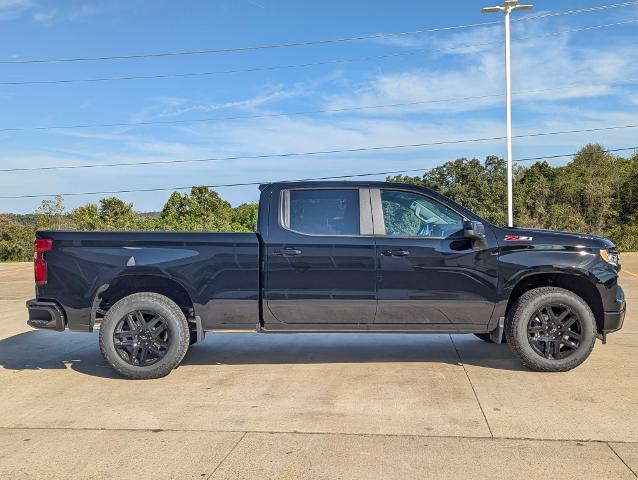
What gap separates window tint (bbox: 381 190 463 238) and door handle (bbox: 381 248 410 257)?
19 centimetres

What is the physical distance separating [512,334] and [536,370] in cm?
46

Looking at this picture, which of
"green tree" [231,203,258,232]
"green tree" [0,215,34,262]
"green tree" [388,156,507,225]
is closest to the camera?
"green tree" [231,203,258,232]

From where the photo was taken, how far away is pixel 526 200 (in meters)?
47.3

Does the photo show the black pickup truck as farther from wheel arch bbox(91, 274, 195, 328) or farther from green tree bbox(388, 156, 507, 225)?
green tree bbox(388, 156, 507, 225)

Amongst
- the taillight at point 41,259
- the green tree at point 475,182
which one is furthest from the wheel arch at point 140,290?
the green tree at point 475,182

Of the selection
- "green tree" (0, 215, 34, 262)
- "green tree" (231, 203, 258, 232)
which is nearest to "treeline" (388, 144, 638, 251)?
"green tree" (231, 203, 258, 232)

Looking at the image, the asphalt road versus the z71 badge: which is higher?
the z71 badge

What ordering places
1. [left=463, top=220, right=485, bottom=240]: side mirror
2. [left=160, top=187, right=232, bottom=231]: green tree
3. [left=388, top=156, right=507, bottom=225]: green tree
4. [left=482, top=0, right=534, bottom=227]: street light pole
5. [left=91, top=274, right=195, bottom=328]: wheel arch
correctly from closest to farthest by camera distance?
[left=463, top=220, right=485, bottom=240]: side mirror → [left=91, top=274, right=195, bottom=328]: wheel arch → [left=482, top=0, right=534, bottom=227]: street light pole → [left=160, top=187, right=232, bottom=231]: green tree → [left=388, top=156, right=507, bottom=225]: green tree

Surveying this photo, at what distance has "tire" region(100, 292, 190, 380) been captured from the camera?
224 inches

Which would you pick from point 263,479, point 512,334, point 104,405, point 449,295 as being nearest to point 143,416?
point 104,405

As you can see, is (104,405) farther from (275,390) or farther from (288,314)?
(288,314)

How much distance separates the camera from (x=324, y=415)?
4.63 metres

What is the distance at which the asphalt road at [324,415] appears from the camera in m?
3.66

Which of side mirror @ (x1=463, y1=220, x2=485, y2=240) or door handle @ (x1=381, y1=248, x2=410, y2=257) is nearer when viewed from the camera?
side mirror @ (x1=463, y1=220, x2=485, y2=240)
